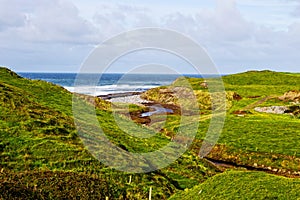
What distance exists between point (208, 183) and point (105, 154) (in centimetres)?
1011

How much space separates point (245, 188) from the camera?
14453 mm

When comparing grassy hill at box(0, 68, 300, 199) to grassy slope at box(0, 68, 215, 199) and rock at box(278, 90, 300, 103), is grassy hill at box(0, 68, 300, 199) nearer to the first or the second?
grassy slope at box(0, 68, 215, 199)

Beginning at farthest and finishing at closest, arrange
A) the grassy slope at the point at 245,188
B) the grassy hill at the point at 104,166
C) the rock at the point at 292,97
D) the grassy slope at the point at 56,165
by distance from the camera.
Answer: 1. the rock at the point at 292,97
2. the grassy slope at the point at 56,165
3. the grassy hill at the point at 104,166
4. the grassy slope at the point at 245,188

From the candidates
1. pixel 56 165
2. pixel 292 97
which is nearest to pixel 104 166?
pixel 56 165

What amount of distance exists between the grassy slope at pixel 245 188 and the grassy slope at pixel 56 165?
15.7 feet

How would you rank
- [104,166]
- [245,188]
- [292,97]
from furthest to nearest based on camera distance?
[292,97] < [104,166] < [245,188]

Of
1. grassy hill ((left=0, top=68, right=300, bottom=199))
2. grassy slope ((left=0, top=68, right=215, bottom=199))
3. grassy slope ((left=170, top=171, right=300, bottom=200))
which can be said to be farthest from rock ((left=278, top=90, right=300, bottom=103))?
grassy slope ((left=170, top=171, right=300, bottom=200))

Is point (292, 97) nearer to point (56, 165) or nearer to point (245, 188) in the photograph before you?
point (56, 165)

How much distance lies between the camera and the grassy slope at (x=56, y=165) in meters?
17.1

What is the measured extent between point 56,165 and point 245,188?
11006 millimetres

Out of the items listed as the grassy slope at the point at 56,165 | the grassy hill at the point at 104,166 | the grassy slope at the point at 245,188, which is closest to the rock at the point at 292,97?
the grassy hill at the point at 104,166

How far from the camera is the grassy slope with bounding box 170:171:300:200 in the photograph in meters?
13.9

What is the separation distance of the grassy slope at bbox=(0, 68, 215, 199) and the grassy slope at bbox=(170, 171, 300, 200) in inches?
188

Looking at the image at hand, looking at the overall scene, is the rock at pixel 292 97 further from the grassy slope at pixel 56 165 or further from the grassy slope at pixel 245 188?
the grassy slope at pixel 245 188
